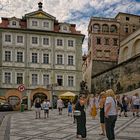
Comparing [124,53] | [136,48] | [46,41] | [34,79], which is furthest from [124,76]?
[124,53]

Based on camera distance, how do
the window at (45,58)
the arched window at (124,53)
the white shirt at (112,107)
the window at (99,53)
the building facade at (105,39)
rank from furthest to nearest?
the window at (99,53) → the building facade at (105,39) → the arched window at (124,53) → the window at (45,58) → the white shirt at (112,107)

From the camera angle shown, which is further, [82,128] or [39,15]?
[39,15]

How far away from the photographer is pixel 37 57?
52375mm

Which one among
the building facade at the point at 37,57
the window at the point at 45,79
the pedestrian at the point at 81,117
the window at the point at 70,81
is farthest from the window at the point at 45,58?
the pedestrian at the point at 81,117

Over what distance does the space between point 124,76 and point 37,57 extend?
16.5 m

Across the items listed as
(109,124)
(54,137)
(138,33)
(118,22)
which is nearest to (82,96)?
(54,137)

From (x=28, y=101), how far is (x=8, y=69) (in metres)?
5.76

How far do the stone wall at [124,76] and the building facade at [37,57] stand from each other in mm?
6495

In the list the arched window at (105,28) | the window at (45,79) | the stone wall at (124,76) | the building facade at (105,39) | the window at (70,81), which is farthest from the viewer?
the arched window at (105,28)

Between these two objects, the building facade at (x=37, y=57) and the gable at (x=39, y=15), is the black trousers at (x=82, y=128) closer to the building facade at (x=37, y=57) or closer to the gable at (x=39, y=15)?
the building facade at (x=37, y=57)

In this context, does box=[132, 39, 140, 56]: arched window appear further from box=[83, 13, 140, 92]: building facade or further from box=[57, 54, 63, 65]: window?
box=[57, 54, 63, 65]: window

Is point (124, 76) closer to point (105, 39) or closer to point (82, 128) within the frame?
point (105, 39)

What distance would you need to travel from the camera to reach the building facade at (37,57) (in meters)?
50.8

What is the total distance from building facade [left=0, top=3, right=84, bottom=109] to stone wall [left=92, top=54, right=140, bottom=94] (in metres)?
6.49
